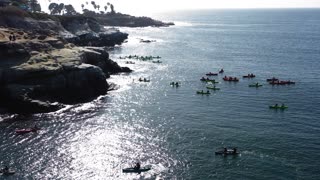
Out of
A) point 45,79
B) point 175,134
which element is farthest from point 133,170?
point 45,79

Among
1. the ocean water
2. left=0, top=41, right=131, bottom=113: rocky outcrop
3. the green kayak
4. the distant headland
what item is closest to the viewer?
the green kayak

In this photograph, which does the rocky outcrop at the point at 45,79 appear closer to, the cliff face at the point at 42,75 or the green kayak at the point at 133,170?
the cliff face at the point at 42,75

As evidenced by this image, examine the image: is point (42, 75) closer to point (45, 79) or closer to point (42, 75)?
point (42, 75)

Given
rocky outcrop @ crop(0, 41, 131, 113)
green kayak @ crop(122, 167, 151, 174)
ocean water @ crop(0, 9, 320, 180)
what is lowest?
green kayak @ crop(122, 167, 151, 174)

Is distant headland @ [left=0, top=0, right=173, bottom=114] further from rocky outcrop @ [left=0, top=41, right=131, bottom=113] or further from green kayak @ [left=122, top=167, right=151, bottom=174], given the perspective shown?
green kayak @ [left=122, top=167, right=151, bottom=174]

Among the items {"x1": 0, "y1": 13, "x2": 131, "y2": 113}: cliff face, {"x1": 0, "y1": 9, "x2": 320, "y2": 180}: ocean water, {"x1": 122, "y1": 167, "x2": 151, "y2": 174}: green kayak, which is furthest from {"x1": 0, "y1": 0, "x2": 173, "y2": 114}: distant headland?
{"x1": 122, "y1": 167, "x2": 151, "y2": 174}: green kayak

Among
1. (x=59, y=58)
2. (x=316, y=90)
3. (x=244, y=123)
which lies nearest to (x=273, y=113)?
(x=244, y=123)

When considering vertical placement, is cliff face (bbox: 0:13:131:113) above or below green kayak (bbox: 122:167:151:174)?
above

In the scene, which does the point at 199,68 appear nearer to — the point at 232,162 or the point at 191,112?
the point at 191,112

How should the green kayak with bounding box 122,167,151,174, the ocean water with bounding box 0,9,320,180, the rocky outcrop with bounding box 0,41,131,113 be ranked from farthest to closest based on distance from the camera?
the rocky outcrop with bounding box 0,41,131,113 → the ocean water with bounding box 0,9,320,180 → the green kayak with bounding box 122,167,151,174

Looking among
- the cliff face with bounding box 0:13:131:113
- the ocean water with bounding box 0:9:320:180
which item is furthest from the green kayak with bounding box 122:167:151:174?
the cliff face with bounding box 0:13:131:113

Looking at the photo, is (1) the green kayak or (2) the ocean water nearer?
(1) the green kayak
